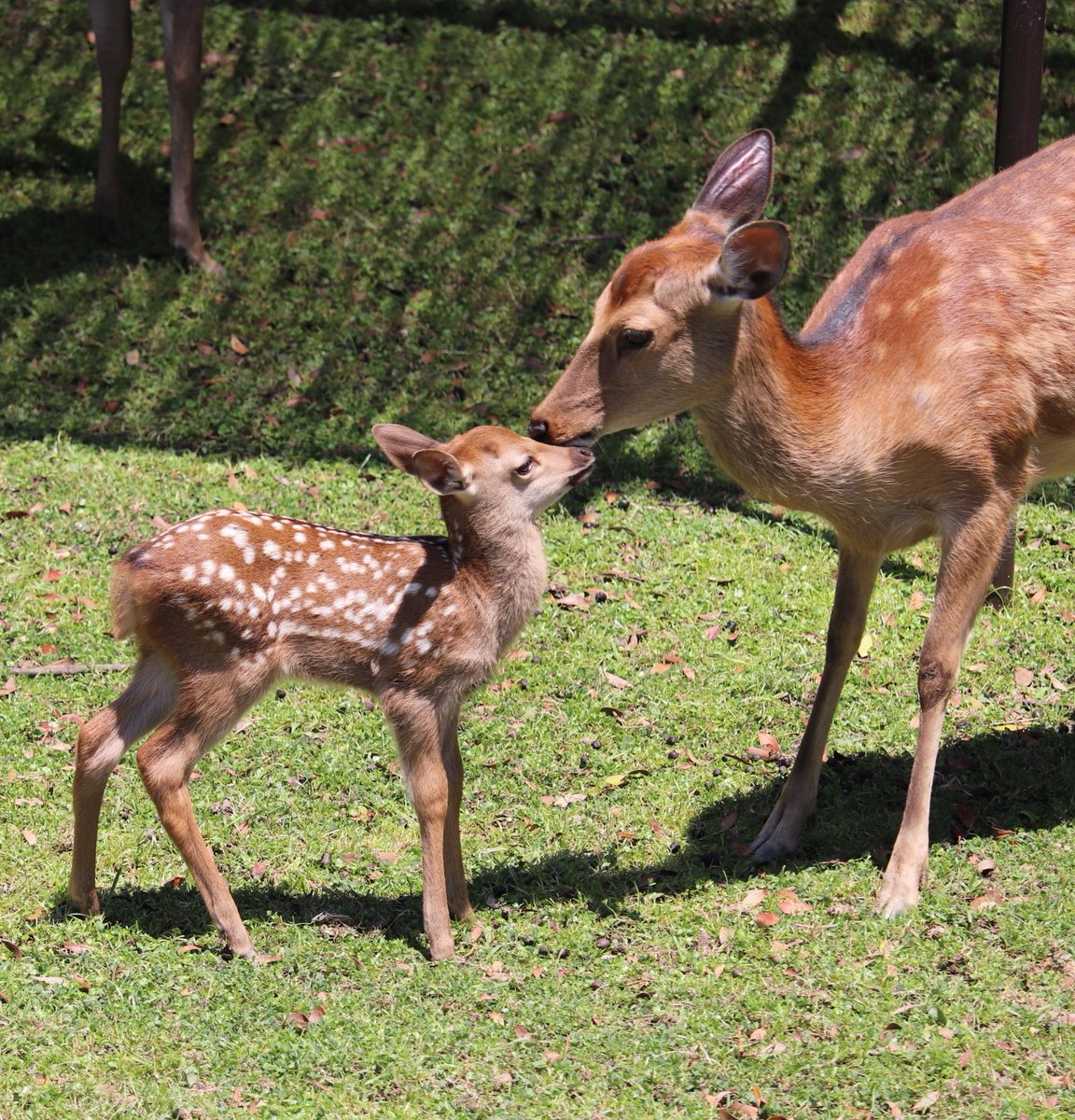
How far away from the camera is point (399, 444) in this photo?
5234 millimetres

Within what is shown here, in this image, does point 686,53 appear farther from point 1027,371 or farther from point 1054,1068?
point 1054,1068

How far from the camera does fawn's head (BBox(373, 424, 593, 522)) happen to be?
16.9 ft

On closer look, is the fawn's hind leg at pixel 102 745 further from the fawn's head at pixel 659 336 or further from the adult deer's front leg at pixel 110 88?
the adult deer's front leg at pixel 110 88

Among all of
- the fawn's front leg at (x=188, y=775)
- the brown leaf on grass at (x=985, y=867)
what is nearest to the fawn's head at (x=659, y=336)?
the fawn's front leg at (x=188, y=775)

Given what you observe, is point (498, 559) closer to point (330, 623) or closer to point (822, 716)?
point (330, 623)

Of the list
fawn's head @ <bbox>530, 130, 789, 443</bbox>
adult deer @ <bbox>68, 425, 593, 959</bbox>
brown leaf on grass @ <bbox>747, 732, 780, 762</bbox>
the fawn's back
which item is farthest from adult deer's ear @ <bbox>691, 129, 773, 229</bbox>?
brown leaf on grass @ <bbox>747, 732, 780, 762</bbox>

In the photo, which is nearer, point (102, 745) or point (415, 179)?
point (102, 745)

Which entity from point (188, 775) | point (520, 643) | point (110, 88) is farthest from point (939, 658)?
point (110, 88)

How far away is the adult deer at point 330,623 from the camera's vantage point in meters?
4.97

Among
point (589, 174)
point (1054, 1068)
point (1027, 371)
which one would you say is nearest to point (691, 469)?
point (589, 174)

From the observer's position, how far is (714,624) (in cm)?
754

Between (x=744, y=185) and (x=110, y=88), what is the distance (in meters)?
6.24

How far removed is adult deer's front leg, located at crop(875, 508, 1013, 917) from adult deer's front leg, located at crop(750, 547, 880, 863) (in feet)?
1.61

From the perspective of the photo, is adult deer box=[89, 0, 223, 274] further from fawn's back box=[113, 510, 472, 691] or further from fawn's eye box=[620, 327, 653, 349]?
fawn's eye box=[620, 327, 653, 349]
